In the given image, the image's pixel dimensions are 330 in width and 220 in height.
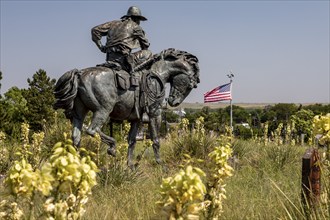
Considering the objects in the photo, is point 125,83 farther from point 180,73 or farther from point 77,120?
point 180,73

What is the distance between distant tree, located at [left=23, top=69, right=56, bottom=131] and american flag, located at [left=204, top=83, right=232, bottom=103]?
7893 millimetres

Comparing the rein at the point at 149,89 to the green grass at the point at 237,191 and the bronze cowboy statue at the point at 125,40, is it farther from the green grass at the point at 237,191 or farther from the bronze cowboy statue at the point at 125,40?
the green grass at the point at 237,191

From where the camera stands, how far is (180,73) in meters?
8.06

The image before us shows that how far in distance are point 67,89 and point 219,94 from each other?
1115cm

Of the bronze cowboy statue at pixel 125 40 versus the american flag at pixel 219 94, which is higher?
the bronze cowboy statue at pixel 125 40

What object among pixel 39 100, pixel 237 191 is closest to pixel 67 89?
pixel 237 191

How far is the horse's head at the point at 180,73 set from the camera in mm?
7988

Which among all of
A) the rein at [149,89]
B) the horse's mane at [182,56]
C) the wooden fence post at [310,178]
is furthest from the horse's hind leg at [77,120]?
the wooden fence post at [310,178]

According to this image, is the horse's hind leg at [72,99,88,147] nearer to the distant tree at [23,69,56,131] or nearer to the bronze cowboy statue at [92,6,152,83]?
the bronze cowboy statue at [92,6,152,83]

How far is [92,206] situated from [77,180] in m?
3.14

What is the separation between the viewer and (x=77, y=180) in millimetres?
1881

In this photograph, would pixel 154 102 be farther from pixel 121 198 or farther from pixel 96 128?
pixel 121 198

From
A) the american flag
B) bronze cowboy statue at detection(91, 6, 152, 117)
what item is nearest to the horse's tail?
bronze cowboy statue at detection(91, 6, 152, 117)

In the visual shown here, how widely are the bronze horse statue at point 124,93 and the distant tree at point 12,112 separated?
6420mm
